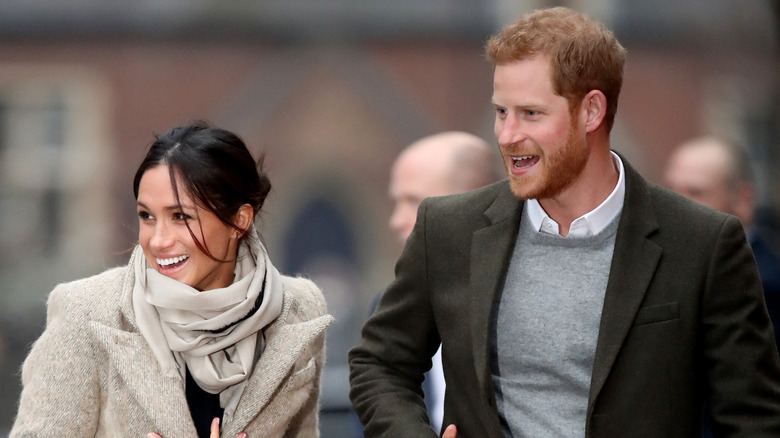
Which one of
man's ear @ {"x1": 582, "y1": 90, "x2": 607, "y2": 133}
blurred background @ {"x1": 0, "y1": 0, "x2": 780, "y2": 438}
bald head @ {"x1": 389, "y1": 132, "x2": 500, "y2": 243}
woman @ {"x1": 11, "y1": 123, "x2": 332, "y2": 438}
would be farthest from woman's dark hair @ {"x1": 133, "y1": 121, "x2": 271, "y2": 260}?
blurred background @ {"x1": 0, "y1": 0, "x2": 780, "y2": 438}

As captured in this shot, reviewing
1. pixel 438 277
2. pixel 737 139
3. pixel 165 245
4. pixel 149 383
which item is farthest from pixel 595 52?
pixel 737 139

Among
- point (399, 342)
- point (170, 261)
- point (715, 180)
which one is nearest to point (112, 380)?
point (170, 261)

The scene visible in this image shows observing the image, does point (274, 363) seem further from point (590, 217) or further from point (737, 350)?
point (737, 350)

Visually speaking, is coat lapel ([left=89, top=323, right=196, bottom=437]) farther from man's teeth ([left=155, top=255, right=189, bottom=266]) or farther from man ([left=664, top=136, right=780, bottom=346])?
man ([left=664, top=136, right=780, bottom=346])

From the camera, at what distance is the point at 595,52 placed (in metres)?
3.06

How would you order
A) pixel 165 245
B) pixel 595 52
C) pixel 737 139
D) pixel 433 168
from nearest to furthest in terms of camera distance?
pixel 595 52
pixel 165 245
pixel 433 168
pixel 737 139

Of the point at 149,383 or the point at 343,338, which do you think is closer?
the point at 149,383

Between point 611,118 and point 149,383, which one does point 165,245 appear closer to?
point 149,383

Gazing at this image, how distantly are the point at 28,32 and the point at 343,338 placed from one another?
796 cm

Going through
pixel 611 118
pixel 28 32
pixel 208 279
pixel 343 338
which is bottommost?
pixel 343 338

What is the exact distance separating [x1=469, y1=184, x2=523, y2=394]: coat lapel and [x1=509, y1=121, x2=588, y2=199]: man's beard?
→ 0.50 feet

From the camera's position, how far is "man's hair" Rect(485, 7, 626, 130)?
302 cm

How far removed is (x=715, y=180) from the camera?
19.4 ft

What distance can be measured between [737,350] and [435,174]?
6.40 feet
